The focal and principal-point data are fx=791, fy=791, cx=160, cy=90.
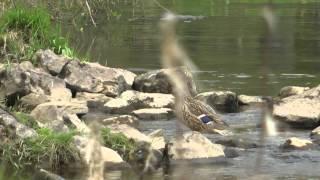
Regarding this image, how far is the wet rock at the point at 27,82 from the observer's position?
367 inches

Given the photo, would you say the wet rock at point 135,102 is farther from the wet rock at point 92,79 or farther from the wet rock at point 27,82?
the wet rock at point 27,82

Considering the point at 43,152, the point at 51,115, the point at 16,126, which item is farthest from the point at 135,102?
the point at 43,152

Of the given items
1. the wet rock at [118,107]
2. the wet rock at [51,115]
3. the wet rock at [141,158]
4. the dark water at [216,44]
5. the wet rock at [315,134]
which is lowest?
the dark water at [216,44]

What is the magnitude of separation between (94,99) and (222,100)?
164 cm

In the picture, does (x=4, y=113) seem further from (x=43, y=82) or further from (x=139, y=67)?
(x=139, y=67)

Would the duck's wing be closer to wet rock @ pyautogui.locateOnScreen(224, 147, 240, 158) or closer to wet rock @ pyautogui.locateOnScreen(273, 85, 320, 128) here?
wet rock @ pyautogui.locateOnScreen(224, 147, 240, 158)

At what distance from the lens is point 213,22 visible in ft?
71.9

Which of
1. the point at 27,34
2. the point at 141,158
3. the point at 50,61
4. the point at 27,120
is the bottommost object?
the point at 141,158

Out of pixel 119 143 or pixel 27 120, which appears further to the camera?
pixel 27 120

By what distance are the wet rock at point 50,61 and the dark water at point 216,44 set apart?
6.06 feet

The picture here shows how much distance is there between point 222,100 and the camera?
398 inches

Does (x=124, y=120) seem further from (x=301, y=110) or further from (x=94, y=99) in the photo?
(x=301, y=110)

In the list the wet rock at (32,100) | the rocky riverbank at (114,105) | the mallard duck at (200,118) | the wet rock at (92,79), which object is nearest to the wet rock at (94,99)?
the rocky riverbank at (114,105)

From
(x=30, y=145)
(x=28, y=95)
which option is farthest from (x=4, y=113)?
(x=28, y=95)
